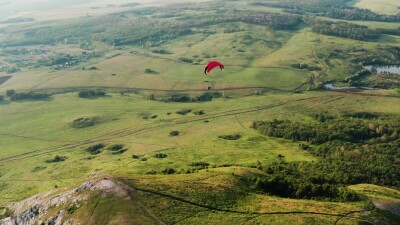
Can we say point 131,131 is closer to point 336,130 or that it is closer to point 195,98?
point 195,98

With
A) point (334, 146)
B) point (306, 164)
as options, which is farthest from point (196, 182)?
point (334, 146)

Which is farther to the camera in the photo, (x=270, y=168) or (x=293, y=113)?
(x=293, y=113)

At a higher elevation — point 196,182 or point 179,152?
point 196,182

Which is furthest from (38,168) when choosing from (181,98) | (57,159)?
(181,98)

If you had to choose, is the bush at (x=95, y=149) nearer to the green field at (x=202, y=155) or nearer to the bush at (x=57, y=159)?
the green field at (x=202, y=155)

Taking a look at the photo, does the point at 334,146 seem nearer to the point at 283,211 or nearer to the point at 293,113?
the point at 293,113

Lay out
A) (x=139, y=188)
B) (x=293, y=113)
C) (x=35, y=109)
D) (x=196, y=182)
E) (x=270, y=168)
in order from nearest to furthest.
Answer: (x=139, y=188) < (x=196, y=182) < (x=270, y=168) < (x=293, y=113) < (x=35, y=109)

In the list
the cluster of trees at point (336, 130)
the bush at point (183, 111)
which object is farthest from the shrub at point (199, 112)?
the cluster of trees at point (336, 130)

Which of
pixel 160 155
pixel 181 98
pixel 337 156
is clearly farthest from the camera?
pixel 181 98
